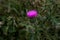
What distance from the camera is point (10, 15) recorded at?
2.55 metres

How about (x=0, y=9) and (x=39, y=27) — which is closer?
(x=39, y=27)

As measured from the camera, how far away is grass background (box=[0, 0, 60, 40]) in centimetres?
239

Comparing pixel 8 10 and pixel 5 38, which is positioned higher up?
pixel 8 10

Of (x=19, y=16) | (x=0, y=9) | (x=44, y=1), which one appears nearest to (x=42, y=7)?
(x=44, y=1)

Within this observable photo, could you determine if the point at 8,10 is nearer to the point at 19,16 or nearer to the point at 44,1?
the point at 19,16

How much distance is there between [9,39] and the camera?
8.02ft

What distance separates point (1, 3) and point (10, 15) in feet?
0.75

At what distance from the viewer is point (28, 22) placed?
8.07ft

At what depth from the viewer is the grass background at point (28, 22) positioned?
239 cm

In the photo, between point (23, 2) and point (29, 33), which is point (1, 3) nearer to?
point (23, 2)

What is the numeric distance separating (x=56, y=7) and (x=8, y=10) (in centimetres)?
51

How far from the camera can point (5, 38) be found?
245cm

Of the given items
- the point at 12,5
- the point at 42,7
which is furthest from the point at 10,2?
the point at 42,7

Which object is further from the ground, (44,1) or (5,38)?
(44,1)
